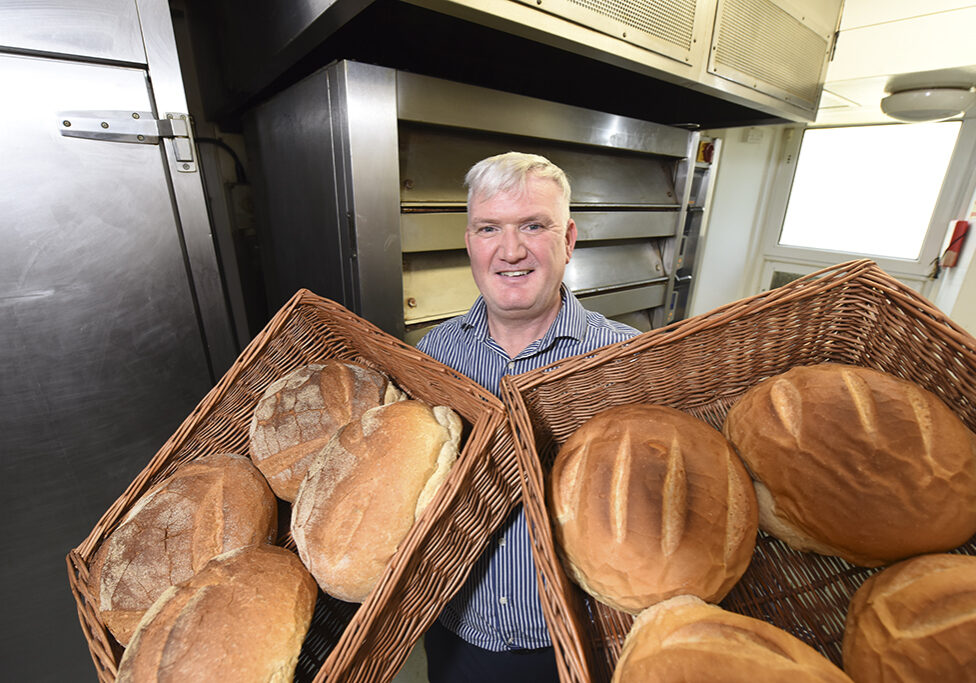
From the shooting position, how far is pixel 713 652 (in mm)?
377

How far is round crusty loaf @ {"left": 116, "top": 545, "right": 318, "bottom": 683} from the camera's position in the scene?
0.46 meters

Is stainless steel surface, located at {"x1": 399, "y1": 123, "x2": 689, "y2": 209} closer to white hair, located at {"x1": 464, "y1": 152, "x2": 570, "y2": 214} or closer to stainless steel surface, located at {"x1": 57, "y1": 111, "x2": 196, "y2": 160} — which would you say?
white hair, located at {"x1": 464, "y1": 152, "x2": 570, "y2": 214}

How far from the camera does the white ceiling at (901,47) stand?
1885mm

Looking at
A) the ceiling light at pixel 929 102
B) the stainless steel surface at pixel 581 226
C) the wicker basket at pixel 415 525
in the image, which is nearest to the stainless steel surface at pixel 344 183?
the stainless steel surface at pixel 581 226

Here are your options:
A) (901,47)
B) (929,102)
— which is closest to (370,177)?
(901,47)

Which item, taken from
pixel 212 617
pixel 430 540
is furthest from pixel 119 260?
pixel 430 540

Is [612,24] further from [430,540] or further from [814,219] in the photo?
[814,219]

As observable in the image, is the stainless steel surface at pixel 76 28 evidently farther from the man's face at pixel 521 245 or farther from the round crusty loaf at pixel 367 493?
the round crusty loaf at pixel 367 493

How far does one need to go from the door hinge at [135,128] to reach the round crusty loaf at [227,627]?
1.23m

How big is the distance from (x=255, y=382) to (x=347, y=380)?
0.77 feet

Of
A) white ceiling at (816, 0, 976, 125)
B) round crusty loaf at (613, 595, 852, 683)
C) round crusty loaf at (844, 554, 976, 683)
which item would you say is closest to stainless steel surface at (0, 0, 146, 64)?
round crusty loaf at (613, 595, 852, 683)

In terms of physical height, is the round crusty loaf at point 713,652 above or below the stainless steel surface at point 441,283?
below

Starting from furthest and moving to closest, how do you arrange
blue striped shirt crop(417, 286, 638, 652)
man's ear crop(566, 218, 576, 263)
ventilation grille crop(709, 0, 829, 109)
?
ventilation grille crop(709, 0, 829, 109) < man's ear crop(566, 218, 576, 263) < blue striped shirt crop(417, 286, 638, 652)

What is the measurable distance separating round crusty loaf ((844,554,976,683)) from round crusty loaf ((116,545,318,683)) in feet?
2.19
